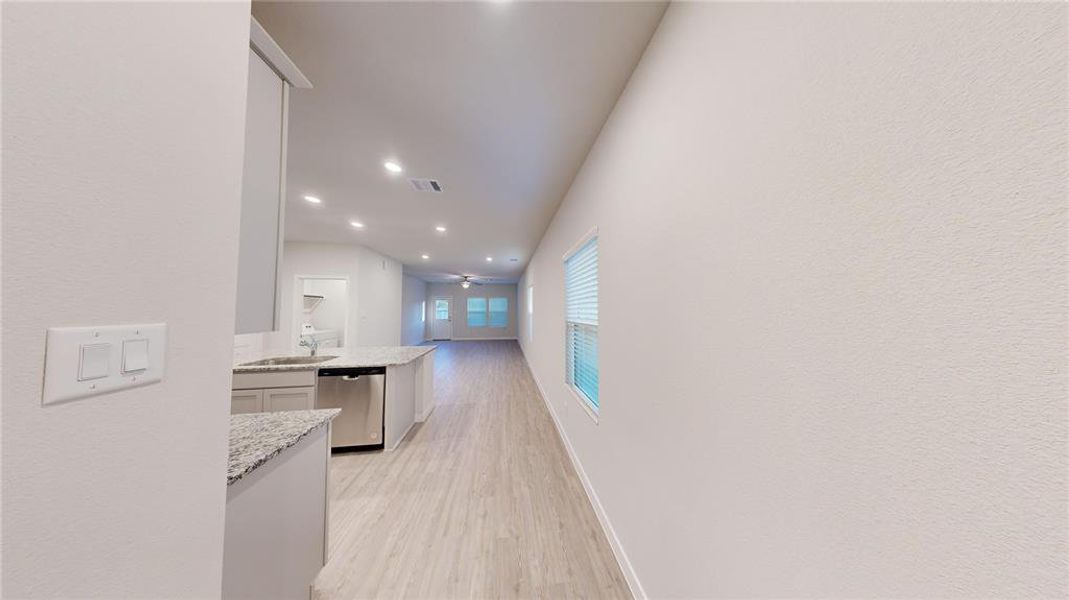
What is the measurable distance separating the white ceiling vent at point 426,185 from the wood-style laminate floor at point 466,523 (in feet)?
8.16

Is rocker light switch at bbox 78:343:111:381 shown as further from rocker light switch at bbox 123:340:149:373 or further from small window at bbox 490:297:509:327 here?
small window at bbox 490:297:509:327

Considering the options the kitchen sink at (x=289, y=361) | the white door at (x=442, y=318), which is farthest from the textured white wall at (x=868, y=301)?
the white door at (x=442, y=318)

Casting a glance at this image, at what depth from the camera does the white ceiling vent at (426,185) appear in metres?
2.92

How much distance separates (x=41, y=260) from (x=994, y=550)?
138cm

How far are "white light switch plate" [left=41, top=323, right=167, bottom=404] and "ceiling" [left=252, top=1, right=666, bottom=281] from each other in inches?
53.8

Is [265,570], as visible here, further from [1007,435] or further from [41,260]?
[1007,435]

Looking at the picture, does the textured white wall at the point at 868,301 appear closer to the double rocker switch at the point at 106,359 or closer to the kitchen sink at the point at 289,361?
the double rocker switch at the point at 106,359

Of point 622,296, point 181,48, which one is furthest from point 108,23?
point 622,296

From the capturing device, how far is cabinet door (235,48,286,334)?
102 cm

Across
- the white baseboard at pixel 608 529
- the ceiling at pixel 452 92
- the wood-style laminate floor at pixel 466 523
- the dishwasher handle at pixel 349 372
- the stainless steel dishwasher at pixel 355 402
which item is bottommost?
the wood-style laminate floor at pixel 466 523

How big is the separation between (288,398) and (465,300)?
10.5 meters

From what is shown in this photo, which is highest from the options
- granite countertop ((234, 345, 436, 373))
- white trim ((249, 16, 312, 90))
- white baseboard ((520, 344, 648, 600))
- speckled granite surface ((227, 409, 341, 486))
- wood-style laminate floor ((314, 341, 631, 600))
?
white trim ((249, 16, 312, 90))

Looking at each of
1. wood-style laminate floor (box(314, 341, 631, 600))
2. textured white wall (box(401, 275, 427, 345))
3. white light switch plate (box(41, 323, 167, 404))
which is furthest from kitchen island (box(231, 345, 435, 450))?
textured white wall (box(401, 275, 427, 345))

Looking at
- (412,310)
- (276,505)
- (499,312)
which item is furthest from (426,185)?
(499,312)
